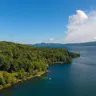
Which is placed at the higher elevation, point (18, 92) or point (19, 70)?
point (19, 70)

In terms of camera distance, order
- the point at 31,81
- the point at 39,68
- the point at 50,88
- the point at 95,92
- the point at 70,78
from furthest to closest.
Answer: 1. the point at 39,68
2. the point at 70,78
3. the point at 31,81
4. the point at 50,88
5. the point at 95,92

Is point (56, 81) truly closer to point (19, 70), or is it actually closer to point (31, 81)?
point (31, 81)

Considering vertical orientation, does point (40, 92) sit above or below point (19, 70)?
below

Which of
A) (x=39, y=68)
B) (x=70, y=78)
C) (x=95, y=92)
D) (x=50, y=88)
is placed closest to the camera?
(x=95, y=92)

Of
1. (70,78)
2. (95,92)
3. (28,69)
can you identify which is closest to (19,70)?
(28,69)

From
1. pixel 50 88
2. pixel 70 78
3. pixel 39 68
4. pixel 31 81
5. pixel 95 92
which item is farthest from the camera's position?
pixel 39 68

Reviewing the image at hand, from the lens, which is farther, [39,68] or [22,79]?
[39,68]

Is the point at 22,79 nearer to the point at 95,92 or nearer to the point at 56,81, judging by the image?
the point at 56,81

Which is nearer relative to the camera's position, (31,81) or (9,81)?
(9,81)

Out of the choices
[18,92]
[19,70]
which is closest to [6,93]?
[18,92]
